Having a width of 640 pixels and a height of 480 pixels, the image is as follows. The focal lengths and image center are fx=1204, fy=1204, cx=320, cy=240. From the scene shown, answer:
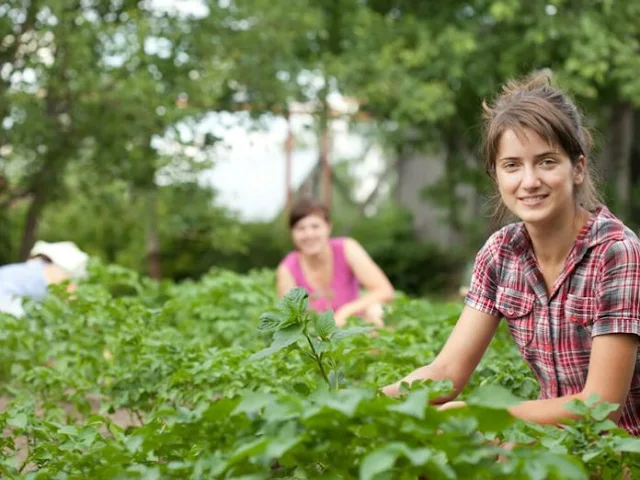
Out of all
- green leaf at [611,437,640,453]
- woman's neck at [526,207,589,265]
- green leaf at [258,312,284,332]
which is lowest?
green leaf at [611,437,640,453]

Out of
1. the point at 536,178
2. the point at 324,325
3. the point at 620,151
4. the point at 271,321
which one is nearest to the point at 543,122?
the point at 536,178

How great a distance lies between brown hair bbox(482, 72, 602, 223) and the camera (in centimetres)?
309

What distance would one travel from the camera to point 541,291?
320cm

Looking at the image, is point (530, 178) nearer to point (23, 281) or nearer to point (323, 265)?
point (23, 281)

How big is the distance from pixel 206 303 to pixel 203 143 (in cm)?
566

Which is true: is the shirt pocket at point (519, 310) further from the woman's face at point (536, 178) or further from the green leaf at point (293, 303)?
the green leaf at point (293, 303)

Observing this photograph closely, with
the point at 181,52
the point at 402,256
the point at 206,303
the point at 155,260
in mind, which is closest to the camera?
the point at 206,303

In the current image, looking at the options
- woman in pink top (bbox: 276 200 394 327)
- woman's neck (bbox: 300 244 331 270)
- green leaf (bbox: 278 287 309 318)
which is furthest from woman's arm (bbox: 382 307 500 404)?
woman's neck (bbox: 300 244 331 270)

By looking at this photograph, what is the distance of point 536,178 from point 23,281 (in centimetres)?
459

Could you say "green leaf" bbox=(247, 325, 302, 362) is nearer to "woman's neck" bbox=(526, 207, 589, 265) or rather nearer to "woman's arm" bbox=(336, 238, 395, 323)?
"woman's neck" bbox=(526, 207, 589, 265)

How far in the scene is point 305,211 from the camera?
7746 millimetres

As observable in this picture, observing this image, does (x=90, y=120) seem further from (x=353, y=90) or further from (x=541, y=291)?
(x=541, y=291)

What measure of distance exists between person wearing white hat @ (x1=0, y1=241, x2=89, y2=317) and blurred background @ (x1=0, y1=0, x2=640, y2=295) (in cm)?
269

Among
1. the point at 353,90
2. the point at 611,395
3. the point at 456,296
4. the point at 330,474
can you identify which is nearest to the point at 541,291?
the point at 611,395
